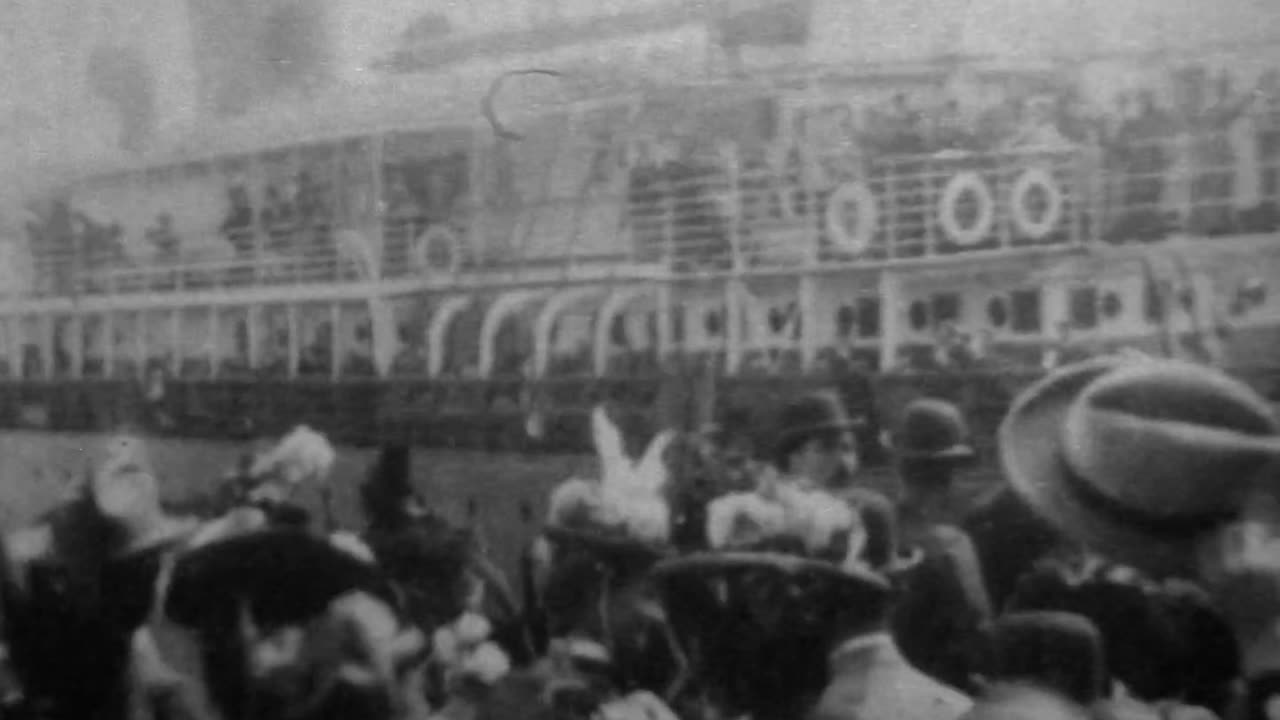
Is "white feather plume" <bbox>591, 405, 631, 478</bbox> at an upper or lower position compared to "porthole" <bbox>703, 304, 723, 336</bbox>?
lower

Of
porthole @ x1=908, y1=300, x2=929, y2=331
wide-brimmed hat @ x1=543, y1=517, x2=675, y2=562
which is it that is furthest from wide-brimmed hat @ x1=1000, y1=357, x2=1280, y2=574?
Result: wide-brimmed hat @ x1=543, y1=517, x2=675, y2=562

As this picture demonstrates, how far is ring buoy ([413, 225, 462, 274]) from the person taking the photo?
3.16m

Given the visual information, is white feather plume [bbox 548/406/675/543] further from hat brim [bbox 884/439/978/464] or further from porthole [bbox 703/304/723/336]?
hat brim [bbox 884/439/978/464]

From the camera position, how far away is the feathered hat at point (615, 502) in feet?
9.79

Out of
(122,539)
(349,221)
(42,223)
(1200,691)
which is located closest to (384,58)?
(349,221)

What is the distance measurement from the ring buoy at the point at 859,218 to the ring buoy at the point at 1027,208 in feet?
0.82

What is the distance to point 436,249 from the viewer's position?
3172 mm

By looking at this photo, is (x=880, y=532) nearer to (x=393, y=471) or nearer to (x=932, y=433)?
(x=932, y=433)

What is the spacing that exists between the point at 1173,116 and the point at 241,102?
187 cm

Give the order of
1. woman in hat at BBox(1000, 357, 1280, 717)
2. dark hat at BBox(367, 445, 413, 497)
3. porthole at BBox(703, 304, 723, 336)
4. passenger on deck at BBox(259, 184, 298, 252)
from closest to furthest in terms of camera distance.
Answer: woman in hat at BBox(1000, 357, 1280, 717)
porthole at BBox(703, 304, 723, 336)
dark hat at BBox(367, 445, 413, 497)
passenger on deck at BBox(259, 184, 298, 252)

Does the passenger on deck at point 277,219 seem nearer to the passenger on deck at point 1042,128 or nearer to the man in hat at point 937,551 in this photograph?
the man in hat at point 937,551

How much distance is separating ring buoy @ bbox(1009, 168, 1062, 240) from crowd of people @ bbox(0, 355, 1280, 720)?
26cm

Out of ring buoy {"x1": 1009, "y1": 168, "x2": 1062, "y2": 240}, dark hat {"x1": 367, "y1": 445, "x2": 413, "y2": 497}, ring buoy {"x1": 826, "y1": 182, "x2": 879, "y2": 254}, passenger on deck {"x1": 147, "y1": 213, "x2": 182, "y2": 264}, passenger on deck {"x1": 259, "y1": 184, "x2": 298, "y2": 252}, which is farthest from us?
passenger on deck {"x1": 147, "y1": 213, "x2": 182, "y2": 264}

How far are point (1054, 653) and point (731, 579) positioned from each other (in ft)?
1.97
